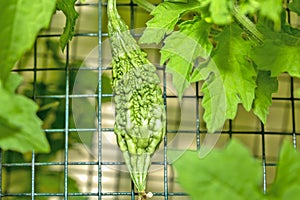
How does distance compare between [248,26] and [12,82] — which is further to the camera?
[248,26]

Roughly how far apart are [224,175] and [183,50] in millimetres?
333

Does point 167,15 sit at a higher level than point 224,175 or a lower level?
higher

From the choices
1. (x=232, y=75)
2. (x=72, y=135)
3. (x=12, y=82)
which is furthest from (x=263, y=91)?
(x=72, y=135)

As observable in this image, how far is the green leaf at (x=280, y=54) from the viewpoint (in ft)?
1.76

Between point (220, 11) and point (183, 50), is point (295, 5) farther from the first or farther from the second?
point (220, 11)

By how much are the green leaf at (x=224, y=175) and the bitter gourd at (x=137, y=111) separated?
35cm

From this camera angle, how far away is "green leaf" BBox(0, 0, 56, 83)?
0.97ft

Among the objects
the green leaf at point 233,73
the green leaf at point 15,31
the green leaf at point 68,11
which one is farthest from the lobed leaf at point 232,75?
the green leaf at point 15,31

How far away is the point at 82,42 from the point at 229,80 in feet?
2.54

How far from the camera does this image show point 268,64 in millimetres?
562

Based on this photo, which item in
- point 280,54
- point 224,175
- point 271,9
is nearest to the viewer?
point 224,175

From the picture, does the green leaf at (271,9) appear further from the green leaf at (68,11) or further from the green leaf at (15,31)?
the green leaf at (68,11)

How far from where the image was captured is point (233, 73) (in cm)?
59

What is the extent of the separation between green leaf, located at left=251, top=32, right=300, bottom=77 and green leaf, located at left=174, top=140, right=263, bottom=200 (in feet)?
0.99
